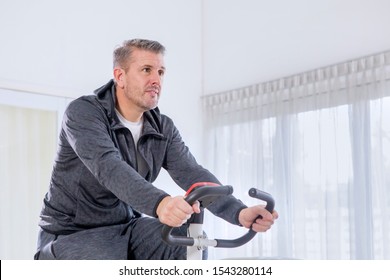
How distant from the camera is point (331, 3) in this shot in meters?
3.94

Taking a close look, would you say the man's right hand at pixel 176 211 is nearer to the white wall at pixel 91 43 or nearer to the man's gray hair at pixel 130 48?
the man's gray hair at pixel 130 48

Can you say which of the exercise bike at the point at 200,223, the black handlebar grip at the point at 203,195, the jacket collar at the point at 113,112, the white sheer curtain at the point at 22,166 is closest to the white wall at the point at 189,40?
the white sheer curtain at the point at 22,166

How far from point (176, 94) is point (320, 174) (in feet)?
4.60

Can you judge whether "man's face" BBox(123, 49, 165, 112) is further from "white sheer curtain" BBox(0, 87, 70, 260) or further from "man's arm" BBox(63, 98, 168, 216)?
"white sheer curtain" BBox(0, 87, 70, 260)

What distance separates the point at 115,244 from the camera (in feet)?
5.63

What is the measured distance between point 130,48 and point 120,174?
1.75 ft

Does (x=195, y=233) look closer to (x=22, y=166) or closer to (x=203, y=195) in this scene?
(x=203, y=195)

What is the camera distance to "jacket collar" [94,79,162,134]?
6.02ft

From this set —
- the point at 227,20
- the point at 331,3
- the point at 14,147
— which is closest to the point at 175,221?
the point at 14,147

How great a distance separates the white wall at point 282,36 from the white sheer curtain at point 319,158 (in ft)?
0.32

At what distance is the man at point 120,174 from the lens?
1655mm

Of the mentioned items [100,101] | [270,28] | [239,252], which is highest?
[270,28]

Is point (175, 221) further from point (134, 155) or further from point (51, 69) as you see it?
point (51, 69)
